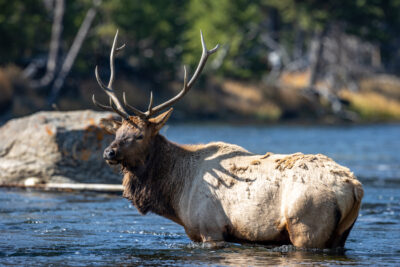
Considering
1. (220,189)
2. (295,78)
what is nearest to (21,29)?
(295,78)

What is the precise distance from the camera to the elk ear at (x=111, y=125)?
31.5ft

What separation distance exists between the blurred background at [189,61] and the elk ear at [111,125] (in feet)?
83.2

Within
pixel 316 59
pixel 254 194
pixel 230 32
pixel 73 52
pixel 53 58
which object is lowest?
pixel 254 194

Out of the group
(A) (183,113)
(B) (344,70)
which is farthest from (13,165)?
(B) (344,70)

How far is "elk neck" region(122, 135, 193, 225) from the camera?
9352 millimetres

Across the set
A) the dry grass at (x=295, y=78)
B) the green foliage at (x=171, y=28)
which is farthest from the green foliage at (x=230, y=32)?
the dry grass at (x=295, y=78)

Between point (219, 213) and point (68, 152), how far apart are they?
674 cm

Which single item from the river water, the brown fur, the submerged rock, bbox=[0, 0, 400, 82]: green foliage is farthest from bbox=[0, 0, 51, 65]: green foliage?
the brown fur

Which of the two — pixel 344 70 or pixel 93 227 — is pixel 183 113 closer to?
pixel 344 70

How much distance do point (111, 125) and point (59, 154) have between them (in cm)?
509

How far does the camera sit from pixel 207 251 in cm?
891

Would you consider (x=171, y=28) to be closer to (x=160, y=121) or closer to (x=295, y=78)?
(x=295, y=78)

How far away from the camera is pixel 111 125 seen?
10008mm

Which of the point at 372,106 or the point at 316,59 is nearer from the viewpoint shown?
the point at 372,106
